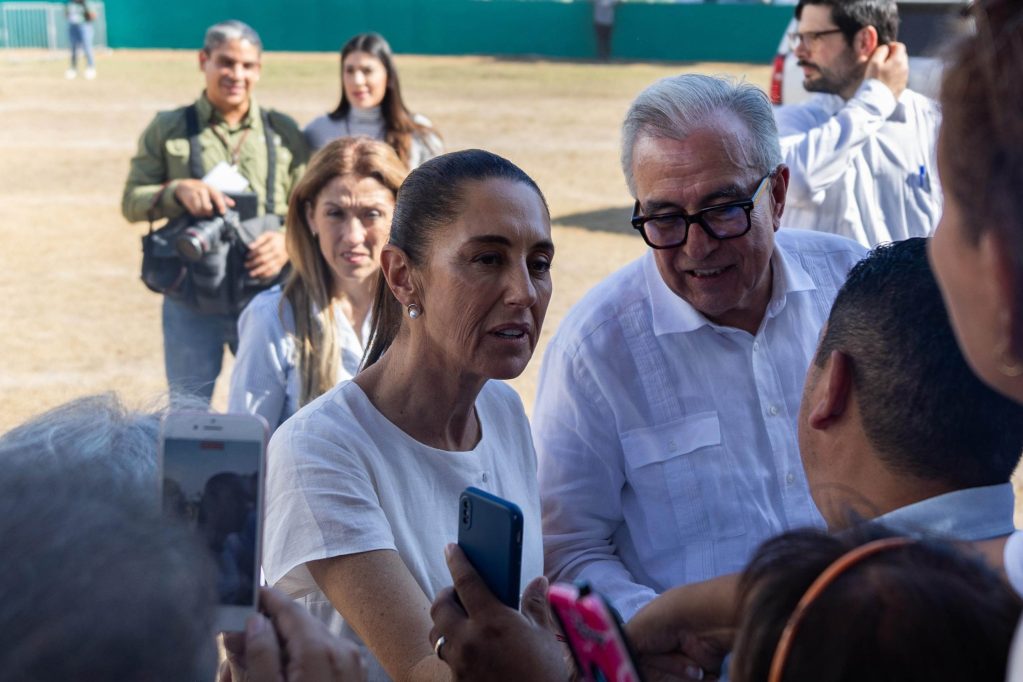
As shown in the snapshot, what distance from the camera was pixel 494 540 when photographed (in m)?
1.72

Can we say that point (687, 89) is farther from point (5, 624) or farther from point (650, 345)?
point (5, 624)

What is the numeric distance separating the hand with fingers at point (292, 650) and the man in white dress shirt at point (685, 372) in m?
1.08

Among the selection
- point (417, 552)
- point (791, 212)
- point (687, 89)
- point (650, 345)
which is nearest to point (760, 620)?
point (417, 552)

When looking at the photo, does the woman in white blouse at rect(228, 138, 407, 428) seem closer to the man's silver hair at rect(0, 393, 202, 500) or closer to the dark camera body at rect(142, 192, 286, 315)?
the dark camera body at rect(142, 192, 286, 315)

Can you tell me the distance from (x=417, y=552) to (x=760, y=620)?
4.12ft

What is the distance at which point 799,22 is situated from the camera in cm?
514

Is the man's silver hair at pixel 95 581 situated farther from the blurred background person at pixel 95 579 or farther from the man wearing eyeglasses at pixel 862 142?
the man wearing eyeglasses at pixel 862 142

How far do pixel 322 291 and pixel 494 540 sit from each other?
8.12ft

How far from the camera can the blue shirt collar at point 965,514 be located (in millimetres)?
1723

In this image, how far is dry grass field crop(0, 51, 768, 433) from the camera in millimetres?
8523

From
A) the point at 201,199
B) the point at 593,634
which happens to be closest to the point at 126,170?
the point at 201,199

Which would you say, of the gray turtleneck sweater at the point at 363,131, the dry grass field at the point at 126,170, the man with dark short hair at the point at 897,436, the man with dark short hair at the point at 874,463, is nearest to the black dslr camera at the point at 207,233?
the gray turtleneck sweater at the point at 363,131

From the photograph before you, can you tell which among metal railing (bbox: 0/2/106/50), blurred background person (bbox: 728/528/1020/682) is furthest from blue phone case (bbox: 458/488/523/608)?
metal railing (bbox: 0/2/106/50)

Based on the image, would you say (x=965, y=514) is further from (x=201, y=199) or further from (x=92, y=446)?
(x=201, y=199)
